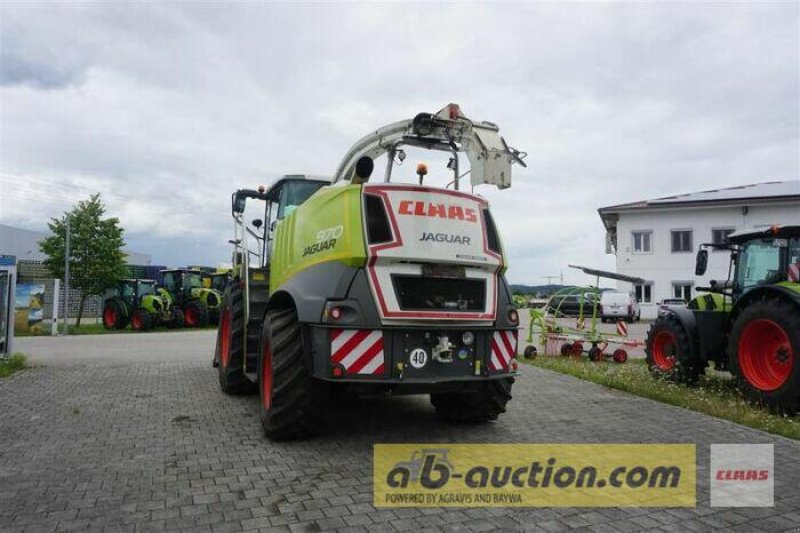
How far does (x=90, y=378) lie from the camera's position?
30.4 feet

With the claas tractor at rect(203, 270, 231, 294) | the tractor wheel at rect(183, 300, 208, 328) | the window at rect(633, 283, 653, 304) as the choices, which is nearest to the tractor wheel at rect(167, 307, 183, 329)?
the tractor wheel at rect(183, 300, 208, 328)

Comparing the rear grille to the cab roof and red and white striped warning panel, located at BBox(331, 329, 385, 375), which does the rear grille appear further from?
the cab roof

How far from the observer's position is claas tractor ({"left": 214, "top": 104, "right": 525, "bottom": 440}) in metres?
4.99

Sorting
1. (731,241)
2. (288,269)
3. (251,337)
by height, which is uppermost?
(731,241)

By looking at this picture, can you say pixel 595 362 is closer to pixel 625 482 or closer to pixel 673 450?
pixel 673 450

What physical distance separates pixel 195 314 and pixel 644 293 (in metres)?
24.8

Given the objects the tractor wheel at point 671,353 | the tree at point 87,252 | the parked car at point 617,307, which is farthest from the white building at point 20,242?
the tractor wheel at point 671,353

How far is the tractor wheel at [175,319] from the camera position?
22469 millimetres

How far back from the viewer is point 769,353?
7312mm

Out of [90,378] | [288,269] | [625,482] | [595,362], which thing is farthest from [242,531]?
[595,362]

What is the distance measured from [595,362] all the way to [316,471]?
30.4 feet

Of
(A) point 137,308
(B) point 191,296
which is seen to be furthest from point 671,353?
(A) point 137,308

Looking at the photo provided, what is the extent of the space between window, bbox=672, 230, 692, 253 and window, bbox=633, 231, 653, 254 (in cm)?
126

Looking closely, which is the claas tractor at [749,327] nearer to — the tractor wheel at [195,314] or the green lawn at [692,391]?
the green lawn at [692,391]
